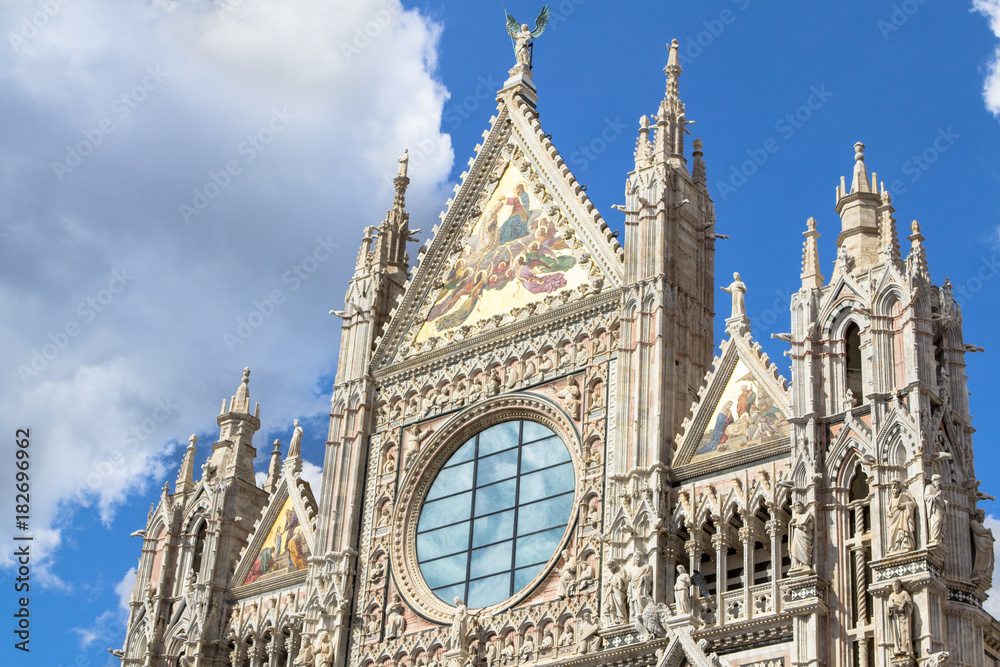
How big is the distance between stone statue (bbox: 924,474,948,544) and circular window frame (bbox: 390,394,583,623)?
6.78 metres

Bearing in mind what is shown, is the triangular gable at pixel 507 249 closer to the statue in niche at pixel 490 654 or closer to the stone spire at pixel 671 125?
the stone spire at pixel 671 125

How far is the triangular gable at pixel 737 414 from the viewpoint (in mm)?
26391

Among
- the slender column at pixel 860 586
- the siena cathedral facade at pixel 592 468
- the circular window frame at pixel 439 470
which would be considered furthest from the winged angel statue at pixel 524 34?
the slender column at pixel 860 586

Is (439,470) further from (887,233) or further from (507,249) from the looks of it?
(887,233)

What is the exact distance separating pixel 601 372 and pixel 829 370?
487 centimetres

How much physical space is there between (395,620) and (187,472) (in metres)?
7.92

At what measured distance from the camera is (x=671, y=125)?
102ft

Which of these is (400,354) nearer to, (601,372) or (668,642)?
(601,372)

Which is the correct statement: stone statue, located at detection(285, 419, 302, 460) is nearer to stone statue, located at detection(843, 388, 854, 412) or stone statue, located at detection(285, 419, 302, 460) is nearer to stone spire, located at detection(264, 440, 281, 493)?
stone spire, located at detection(264, 440, 281, 493)

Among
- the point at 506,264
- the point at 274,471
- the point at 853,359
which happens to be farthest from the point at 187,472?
the point at 853,359

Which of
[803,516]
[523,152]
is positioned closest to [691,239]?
[523,152]

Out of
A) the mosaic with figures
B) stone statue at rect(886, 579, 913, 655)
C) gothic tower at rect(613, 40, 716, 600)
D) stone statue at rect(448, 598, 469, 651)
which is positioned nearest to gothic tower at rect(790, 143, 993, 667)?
stone statue at rect(886, 579, 913, 655)

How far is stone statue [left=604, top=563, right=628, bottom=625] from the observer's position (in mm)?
26141

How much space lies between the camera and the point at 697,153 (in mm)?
31547
